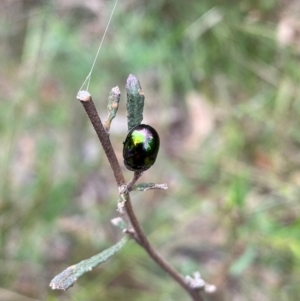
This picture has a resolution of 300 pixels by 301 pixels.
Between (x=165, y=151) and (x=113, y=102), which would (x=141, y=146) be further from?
(x=165, y=151)

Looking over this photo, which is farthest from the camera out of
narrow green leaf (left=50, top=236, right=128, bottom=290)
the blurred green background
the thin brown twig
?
the blurred green background

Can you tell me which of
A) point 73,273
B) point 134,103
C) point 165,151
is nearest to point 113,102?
point 134,103

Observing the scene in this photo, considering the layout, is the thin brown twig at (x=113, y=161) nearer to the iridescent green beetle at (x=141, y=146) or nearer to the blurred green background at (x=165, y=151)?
the iridescent green beetle at (x=141, y=146)

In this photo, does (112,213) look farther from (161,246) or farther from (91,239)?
(161,246)

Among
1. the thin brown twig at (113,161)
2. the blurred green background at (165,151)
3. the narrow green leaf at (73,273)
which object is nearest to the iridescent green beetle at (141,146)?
the thin brown twig at (113,161)

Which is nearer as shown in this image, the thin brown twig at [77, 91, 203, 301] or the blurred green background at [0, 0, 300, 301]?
the thin brown twig at [77, 91, 203, 301]

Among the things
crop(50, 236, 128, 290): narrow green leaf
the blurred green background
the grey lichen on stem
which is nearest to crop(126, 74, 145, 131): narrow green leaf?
the grey lichen on stem

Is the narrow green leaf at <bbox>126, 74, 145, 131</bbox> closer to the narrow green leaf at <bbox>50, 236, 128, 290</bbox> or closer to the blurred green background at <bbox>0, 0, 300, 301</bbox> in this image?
the narrow green leaf at <bbox>50, 236, 128, 290</bbox>
